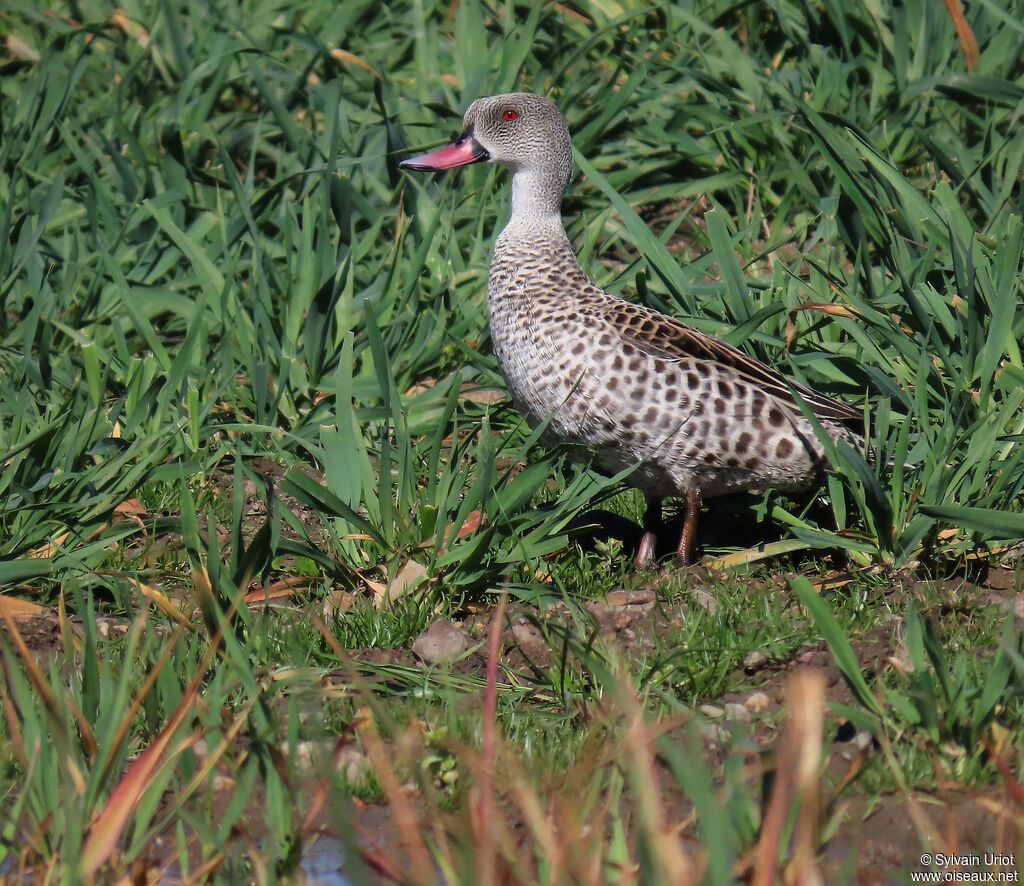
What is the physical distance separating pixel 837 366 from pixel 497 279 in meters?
1.16

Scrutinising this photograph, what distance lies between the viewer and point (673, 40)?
6.25 meters

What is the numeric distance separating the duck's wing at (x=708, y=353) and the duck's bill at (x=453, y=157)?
94 centimetres

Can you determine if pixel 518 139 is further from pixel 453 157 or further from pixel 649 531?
pixel 649 531

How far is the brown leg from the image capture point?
4.22m

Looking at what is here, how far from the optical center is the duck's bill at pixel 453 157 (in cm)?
491

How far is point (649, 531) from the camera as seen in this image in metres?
4.43

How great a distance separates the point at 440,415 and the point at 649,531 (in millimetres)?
955

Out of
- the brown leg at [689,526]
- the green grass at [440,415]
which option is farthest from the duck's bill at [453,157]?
the brown leg at [689,526]

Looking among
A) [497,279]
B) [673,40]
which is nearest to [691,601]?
[497,279]

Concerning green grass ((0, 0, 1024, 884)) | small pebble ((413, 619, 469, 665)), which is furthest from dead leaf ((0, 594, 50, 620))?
small pebble ((413, 619, 469, 665))

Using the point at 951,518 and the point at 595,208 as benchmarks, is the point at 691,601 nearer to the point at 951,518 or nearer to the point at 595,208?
the point at 951,518

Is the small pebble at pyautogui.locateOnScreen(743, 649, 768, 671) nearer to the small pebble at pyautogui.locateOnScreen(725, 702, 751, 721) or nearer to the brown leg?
the small pebble at pyautogui.locateOnScreen(725, 702, 751, 721)

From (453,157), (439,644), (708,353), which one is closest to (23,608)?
(439,644)

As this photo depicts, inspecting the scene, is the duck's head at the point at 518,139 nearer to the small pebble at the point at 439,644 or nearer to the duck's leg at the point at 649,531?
the duck's leg at the point at 649,531
